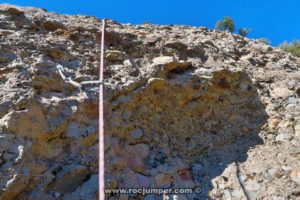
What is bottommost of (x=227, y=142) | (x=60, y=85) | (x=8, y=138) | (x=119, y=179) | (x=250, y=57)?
(x=119, y=179)

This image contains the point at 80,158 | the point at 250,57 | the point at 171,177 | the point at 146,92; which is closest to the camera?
the point at 80,158

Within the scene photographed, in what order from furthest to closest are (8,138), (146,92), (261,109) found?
(261,109)
(146,92)
(8,138)

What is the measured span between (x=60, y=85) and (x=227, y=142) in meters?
2.27

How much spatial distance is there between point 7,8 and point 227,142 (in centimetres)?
371

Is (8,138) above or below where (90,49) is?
below

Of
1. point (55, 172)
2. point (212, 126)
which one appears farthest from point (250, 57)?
point (55, 172)

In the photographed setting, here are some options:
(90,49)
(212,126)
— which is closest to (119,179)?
(212,126)

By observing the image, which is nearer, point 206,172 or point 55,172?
point 55,172

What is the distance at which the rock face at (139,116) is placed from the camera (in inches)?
147

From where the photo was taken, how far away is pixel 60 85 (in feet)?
14.5

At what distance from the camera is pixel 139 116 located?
4.66m

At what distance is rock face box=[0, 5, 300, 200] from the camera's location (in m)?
3.74

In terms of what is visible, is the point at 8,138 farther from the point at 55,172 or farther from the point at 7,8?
the point at 7,8

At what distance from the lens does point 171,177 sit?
14.0 ft
